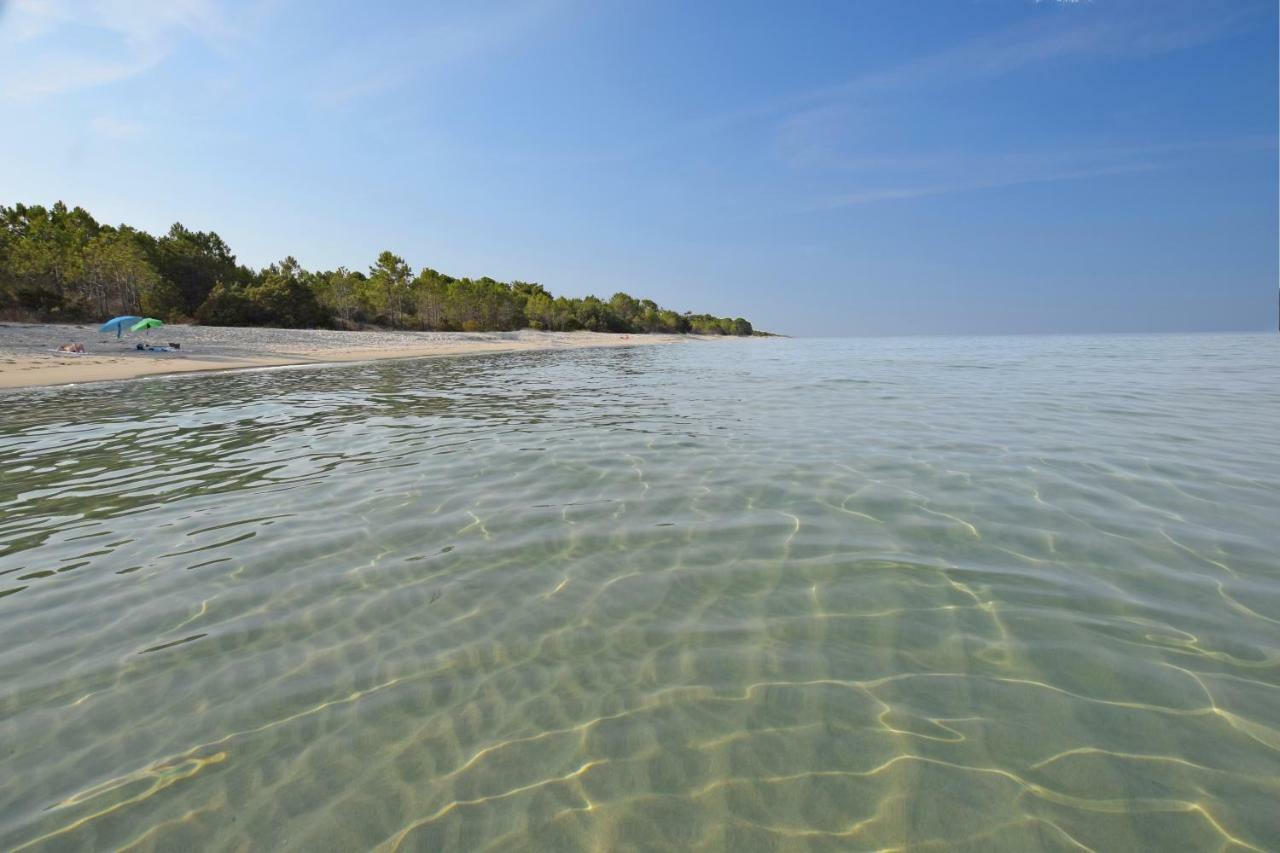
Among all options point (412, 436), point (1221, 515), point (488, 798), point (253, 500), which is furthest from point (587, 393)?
point (488, 798)

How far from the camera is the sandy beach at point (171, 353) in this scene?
21.6 metres

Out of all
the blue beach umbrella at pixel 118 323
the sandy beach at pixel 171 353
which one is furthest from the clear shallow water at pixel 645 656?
the blue beach umbrella at pixel 118 323

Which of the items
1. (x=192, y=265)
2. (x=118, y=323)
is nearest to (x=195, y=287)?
(x=192, y=265)

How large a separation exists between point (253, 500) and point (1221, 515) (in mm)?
9637

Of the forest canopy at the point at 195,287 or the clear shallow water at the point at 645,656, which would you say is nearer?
the clear shallow water at the point at 645,656

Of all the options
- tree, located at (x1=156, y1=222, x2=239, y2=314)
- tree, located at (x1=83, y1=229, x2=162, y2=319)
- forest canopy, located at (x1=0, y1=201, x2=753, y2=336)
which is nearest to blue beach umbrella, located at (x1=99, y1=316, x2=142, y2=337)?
forest canopy, located at (x1=0, y1=201, x2=753, y2=336)

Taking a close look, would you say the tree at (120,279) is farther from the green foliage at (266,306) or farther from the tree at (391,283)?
the tree at (391,283)

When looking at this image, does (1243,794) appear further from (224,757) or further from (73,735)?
(73,735)

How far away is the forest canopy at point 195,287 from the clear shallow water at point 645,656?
178 feet

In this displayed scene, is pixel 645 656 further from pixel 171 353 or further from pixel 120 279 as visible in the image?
pixel 120 279

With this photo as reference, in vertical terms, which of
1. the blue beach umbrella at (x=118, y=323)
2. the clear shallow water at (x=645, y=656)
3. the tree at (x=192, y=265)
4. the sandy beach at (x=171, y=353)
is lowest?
the clear shallow water at (x=645, y=656)

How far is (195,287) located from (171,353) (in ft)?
121

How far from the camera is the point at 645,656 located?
122 inches

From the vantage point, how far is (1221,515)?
16.8ft
